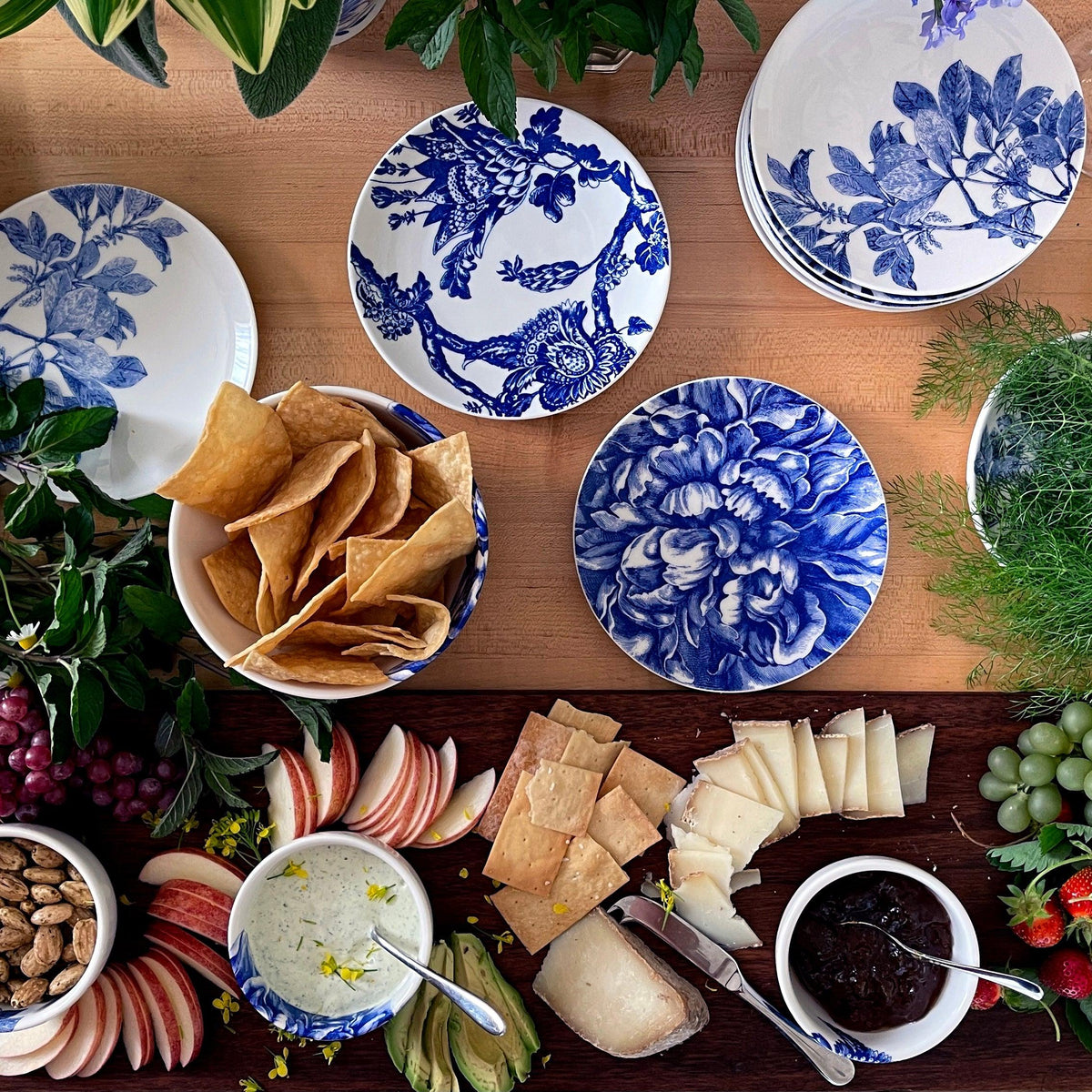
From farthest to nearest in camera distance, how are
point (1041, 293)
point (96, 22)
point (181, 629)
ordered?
point (1041, 293) → point (181, 629) → point (96, 22)

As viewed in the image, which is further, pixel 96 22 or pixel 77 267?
pixel 77 267

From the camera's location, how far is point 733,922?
1156 millimetres

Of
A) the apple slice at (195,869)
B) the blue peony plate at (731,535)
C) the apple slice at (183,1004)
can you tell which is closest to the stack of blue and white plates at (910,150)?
the blue peony plate at (731,535)

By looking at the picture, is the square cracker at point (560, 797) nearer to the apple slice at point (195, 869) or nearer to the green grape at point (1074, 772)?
the apple slice at point (195, 869)

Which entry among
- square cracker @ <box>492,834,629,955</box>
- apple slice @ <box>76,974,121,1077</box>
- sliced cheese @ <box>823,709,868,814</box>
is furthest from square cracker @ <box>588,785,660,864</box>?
apple slice @ <box>76,974,121,1077</box>

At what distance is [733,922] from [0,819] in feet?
2.68

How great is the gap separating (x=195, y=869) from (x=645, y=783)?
52cm

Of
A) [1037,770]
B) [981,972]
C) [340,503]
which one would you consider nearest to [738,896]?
[981,972]

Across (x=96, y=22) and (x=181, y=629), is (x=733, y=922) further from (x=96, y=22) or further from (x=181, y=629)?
(x=96, y=22)

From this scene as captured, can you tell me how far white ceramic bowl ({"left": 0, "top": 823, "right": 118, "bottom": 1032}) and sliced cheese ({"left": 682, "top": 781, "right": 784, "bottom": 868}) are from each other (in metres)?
0.63

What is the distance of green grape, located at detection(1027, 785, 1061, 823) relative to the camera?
45.2 inches

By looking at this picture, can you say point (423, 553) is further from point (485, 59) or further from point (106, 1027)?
point (106, 1027)

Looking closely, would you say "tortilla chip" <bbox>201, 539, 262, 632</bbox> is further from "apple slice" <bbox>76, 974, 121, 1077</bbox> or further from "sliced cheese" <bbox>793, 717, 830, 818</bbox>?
"sliced cheese" <bbox>793, 717, 830, 818</bbox>

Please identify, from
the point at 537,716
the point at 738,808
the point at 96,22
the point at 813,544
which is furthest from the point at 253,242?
the point at 738,808
